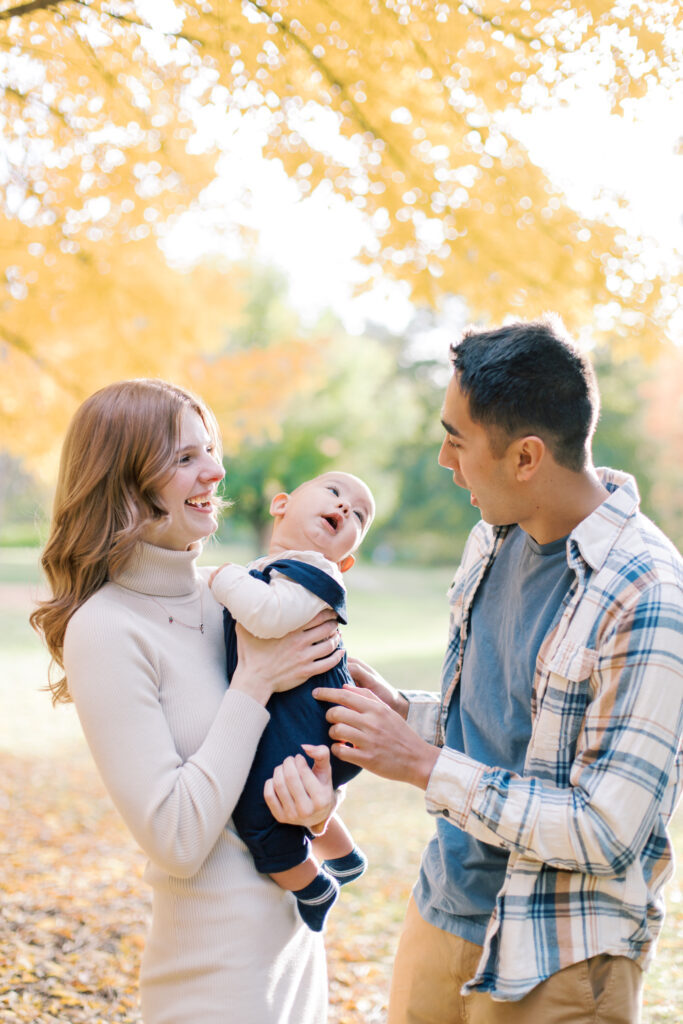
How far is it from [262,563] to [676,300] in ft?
8.79

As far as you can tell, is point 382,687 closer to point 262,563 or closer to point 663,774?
point 262,563

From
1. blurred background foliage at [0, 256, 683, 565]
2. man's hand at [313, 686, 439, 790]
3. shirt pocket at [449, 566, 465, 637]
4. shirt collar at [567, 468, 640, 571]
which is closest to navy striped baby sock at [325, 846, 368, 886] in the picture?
man's hand at [313, 686, 439, 790]

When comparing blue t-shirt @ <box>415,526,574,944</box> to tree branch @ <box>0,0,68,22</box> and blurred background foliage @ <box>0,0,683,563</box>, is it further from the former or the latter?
tree branch @ <box>0,0,68,22</box>

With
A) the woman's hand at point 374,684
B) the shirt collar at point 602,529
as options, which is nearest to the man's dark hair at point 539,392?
the shirt collar at point 602,529

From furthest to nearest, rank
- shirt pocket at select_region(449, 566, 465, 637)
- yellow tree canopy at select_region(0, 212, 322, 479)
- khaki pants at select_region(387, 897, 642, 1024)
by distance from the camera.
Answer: yellow tree canopy at select_region(0, 212, 322, 479) < shirt pocket at select_region(449, 566, 465, 637) < khaki pants at select_region(387, 897, 642, 1024)

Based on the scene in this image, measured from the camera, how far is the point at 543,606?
84.5 inches

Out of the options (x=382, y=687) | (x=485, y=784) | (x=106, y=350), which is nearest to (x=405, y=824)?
(x=106, y=350)

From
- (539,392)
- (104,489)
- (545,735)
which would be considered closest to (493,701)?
(545,735)

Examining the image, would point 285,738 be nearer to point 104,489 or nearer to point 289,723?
point 289,723

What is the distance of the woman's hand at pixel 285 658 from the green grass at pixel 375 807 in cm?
76

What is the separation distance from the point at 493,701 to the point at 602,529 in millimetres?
550

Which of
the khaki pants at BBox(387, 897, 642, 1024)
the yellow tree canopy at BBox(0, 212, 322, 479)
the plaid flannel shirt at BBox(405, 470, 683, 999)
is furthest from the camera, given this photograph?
the yellow tree canopy at BBox(0, 212, 322, 479)

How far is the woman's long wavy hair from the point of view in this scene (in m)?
2.02

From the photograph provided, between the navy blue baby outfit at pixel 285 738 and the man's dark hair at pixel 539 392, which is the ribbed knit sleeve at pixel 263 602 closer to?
the navy blue baby outfit at pixel 285 738
